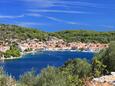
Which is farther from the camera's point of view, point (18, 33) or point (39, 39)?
point (39, 39)

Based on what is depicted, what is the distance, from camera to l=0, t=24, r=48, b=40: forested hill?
583 feet

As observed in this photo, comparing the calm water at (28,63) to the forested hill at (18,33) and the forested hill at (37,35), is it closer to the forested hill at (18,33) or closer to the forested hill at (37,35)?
the forested hill at (18,33)

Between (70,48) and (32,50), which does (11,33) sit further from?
(70,48)

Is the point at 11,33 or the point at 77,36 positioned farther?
the point at 77,36

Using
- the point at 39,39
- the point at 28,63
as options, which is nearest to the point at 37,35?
the point at 39,39

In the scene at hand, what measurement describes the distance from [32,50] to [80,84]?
167 metres

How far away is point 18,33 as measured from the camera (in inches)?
7175

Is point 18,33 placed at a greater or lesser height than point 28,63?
greater

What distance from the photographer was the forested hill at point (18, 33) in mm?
177625

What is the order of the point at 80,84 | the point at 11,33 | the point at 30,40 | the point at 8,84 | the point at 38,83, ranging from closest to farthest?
1. the point at 8,84
2. the point at 80,84
3. the point at 38,83
4. the point at 11,33
5. the point at 30,40

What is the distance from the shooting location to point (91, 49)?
188500 millimetres

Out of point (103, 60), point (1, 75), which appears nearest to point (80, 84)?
point (1, 75)

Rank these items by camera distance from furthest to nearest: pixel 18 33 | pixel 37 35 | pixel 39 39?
pixel 39 39
pixel 37 35
pixel 18 33

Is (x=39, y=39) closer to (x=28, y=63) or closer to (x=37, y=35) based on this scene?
(x=37, y=35)
